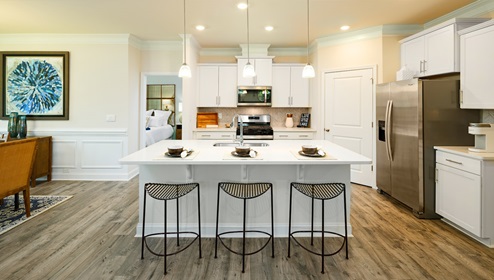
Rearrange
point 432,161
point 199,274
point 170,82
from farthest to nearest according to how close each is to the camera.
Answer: point 170,82 → point 432,161 → point 199,274

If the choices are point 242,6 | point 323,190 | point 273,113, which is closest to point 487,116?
point 323,190

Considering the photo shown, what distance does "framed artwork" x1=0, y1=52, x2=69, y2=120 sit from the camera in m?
5.15

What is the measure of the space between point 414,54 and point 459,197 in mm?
2163

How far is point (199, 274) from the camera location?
2242mm

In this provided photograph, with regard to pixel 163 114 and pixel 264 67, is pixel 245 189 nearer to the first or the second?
pixel 264 67

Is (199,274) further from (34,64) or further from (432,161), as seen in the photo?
(34,64)

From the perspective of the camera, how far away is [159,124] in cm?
902

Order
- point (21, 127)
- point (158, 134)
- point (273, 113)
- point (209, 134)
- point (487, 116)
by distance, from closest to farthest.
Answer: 1. point (487, 116)
2. point (21, 127)
3. point (209, 134)
4. point (273, 113)
5. point (158, 134)

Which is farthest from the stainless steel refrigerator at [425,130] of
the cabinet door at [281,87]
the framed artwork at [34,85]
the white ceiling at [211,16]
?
the framed artwork at [34,85]

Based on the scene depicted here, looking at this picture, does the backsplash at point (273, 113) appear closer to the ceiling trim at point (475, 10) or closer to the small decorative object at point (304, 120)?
the small decorative object at point (304, 120)

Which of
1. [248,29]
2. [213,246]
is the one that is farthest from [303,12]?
[213,246]

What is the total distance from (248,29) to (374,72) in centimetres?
211

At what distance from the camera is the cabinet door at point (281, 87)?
5.77 m

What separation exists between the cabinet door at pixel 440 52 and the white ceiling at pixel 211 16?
0.40m
